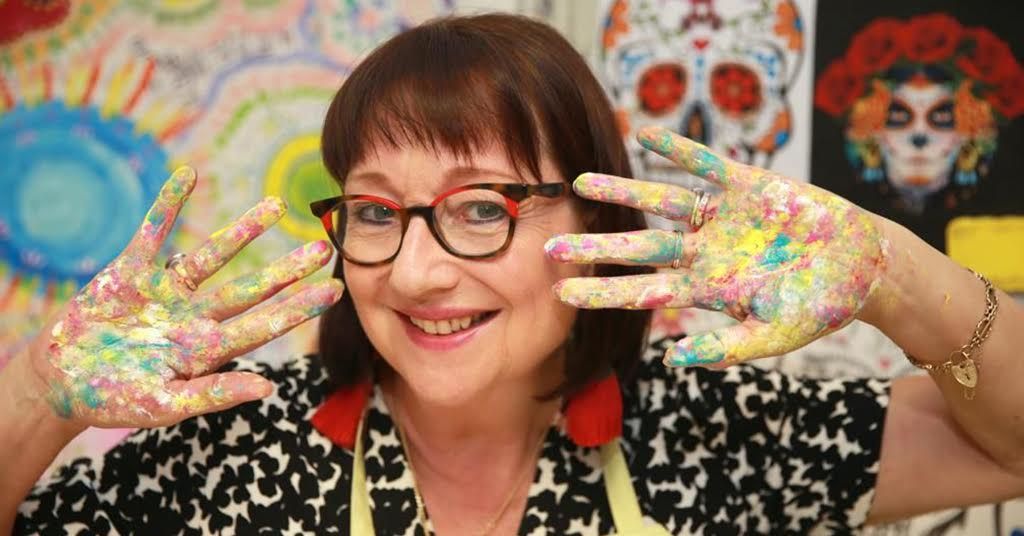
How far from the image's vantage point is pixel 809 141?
1987mm

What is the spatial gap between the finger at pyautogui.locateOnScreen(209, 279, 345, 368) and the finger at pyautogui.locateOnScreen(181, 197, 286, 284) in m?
0.09

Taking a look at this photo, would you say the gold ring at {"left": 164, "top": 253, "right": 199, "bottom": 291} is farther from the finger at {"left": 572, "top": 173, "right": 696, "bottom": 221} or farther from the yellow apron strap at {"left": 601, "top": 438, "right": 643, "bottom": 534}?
the yellow apron strap at {"left": 601, "top": 438, "right": 643, "bottom": 534}

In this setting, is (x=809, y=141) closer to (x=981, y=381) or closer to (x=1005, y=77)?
(x=1005, y=77)

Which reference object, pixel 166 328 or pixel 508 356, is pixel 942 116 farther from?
pixel 166 328

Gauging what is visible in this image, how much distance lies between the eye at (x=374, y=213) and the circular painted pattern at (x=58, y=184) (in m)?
1.05

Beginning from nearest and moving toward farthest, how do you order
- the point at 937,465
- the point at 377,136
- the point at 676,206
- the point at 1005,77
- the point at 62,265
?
the point at 676,206, the point at 377,136, the point at 937,465, the point at 1005,77, the point at 62,265

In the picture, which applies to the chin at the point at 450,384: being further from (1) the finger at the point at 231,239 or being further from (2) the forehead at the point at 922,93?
(2) the forehead at the point at 922,93

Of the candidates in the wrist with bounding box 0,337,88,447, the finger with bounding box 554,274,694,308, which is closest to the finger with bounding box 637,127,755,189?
the finger with bounding box 554,274,694,308

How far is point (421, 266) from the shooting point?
3.91 feet

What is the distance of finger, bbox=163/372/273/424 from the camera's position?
1.13 metres

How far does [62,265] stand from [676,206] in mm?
1560

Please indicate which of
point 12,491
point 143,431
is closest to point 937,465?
point 143,431

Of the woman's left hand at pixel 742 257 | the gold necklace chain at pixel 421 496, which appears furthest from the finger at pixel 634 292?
the gold necklace chain at pixel 421 496

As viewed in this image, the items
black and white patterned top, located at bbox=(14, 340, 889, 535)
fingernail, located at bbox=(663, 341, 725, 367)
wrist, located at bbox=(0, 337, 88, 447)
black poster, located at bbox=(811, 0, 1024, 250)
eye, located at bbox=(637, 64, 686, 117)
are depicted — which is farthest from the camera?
eye, located at bbox=(637, 64, 686, 117)
